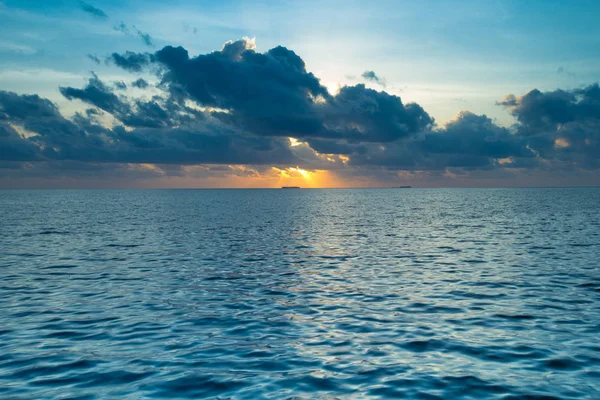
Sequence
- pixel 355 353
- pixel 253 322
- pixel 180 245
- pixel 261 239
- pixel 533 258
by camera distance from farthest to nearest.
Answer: pixel 261 239 → pixel 180 245 → pixel 533 258 → pixel 253 322 → pixel 355 353

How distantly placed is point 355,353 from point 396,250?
2995cm

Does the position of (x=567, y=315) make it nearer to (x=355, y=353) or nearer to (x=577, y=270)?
(x=355, y=353)

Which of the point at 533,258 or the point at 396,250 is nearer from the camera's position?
the point at 533,258

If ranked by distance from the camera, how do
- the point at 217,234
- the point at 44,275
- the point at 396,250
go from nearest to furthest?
the point at 44,275
the point at 396,250
the point at 217,234

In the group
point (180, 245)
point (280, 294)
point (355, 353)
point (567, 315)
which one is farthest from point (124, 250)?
point (567, 315)

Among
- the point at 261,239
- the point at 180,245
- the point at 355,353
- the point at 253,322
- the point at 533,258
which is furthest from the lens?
the point at 261,239

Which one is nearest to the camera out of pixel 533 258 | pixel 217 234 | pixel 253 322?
pixel 253 322

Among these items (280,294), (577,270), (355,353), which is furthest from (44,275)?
(577,270)

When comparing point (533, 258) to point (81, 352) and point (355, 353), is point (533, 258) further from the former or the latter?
point (81, 352)

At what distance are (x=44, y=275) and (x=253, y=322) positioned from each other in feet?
62.5

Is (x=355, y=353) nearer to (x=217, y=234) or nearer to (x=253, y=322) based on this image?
(x=253, y=322)

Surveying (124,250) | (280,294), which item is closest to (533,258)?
(280,294)

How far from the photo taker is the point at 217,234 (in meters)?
61.9

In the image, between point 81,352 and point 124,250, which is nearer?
point 81,352
